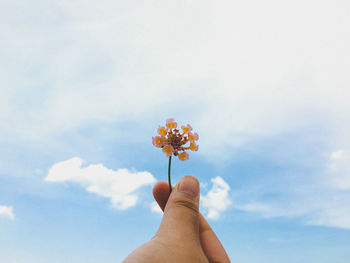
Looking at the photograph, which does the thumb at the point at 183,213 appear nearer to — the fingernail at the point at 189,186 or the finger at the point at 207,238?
the fingernail at the point at 189,186

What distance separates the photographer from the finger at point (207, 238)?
4.14 metres

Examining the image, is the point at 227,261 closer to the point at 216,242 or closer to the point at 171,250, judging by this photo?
the point at 216,242

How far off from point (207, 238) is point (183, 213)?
981 mm

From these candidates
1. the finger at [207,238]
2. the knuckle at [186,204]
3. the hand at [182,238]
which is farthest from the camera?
the finger at [207,238]

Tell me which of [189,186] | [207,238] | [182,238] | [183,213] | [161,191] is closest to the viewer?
[182,238]

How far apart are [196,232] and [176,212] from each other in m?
0.38

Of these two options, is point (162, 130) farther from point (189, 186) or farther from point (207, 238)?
point (207, 238)

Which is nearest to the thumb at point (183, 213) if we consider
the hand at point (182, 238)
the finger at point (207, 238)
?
the hand at point (182, 238)

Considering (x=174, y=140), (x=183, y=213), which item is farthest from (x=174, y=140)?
(x=183, y=213)

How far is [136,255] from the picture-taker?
293 centimetres

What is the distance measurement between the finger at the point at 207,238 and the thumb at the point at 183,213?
0.64 meters

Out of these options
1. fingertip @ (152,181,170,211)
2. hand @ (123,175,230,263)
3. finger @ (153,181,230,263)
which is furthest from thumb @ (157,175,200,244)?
fingertip @ (152,181,170,211)

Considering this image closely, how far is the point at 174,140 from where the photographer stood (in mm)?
4043

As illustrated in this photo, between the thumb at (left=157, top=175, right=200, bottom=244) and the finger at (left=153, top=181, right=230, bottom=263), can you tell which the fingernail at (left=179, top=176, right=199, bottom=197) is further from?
the finger at (left=153, top=181, right=230, bottom=263)
